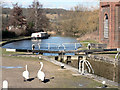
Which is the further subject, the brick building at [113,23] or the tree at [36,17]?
the tree at [36,17]

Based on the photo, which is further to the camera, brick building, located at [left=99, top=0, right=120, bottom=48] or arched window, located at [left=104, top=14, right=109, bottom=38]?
arched window, located at [left=104, top=14, right=109, bottom=38]

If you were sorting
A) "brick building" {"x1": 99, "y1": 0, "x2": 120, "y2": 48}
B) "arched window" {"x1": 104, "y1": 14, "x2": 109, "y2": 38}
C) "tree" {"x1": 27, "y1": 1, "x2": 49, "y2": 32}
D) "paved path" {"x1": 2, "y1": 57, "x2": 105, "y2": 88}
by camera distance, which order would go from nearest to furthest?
"paved path" {"x1": 2, "y1": 57, "x2": 105, "y2": 88} → "brick building" {"x1": 99, "y1": 0, "x2": 120, "y2": 48} → "arched window" {"x1": 104, "y1": 14, "x2": 109, "y2": 38} → "tree" {"x1": 27, "y1": 1, "x2": 49, "y2": 32}

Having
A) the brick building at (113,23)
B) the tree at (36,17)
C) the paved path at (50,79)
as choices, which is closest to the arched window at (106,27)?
the brick building at (113,23)

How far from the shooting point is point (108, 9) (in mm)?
37469

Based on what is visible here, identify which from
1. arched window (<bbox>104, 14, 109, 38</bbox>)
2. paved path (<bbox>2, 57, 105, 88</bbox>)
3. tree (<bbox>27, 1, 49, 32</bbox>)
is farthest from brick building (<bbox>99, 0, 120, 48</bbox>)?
tree (<bbox>27, 1, 49, 32</bbox>)

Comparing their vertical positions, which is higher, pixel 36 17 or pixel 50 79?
pixel 36 17

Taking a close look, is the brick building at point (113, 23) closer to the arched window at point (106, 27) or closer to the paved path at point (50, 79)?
the arched window at point (106, 27)

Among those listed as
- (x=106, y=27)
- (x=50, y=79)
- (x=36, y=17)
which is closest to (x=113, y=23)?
(x=106, y=27)

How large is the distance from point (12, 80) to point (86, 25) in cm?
5100

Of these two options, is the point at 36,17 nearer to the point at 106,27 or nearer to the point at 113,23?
the point at 106,27

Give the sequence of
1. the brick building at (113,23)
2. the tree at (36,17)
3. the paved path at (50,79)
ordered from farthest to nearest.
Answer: the tree at (36,17), the brick building at (113,23), the paved path at (50,79)

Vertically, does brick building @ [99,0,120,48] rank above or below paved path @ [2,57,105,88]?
above

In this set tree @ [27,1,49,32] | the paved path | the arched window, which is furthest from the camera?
tree @ [27,1,49,32]

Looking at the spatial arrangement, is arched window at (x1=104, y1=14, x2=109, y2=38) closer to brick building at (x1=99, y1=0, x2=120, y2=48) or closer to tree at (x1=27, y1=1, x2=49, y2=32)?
brick building at (x1=99, y1=0, x2=120, y2=48)
